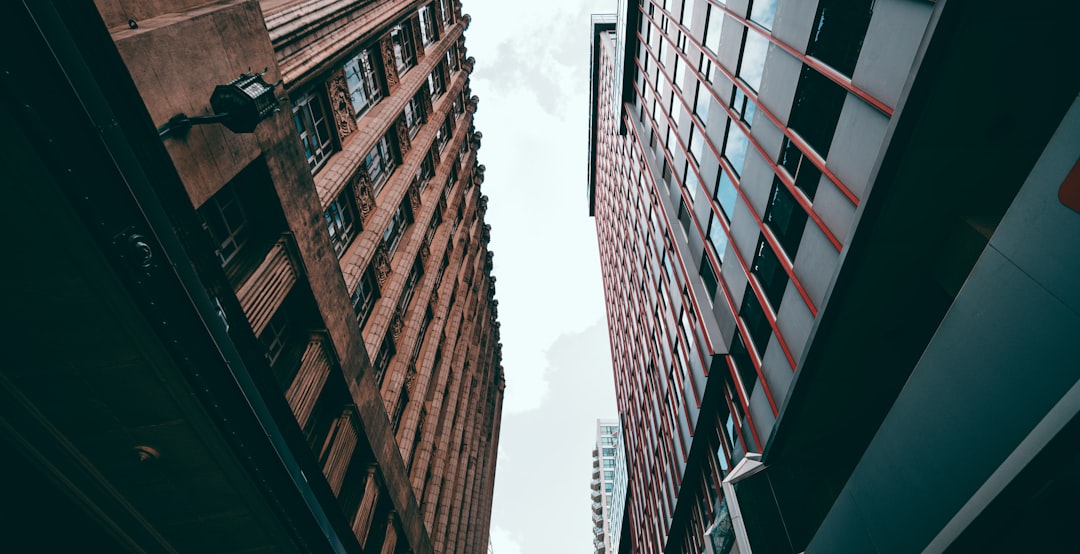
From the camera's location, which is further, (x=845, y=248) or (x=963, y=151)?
(x=845, y=248)

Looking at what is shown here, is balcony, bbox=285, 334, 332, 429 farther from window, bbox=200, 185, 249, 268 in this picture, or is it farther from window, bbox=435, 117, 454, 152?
window, bbox=435, 117, 454, 152

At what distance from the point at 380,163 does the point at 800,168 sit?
1702 centimetres

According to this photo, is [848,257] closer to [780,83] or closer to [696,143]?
[780,83]

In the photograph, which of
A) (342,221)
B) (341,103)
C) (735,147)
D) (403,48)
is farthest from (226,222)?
(403,48)

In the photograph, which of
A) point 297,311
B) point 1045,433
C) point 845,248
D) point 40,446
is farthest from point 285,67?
point 1045,433

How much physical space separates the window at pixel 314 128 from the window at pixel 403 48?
7558mm

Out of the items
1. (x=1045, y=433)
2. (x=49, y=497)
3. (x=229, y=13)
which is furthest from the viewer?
(x=229, y=13)

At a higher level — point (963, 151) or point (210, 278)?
point (963, 151)

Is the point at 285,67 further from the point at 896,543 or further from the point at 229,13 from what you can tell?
the point at 896,543

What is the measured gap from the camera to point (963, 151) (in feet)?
24.5

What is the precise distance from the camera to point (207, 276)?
8812mm

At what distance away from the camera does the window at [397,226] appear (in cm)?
2145

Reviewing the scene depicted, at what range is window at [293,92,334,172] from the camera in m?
14.7

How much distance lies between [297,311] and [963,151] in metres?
15.8
